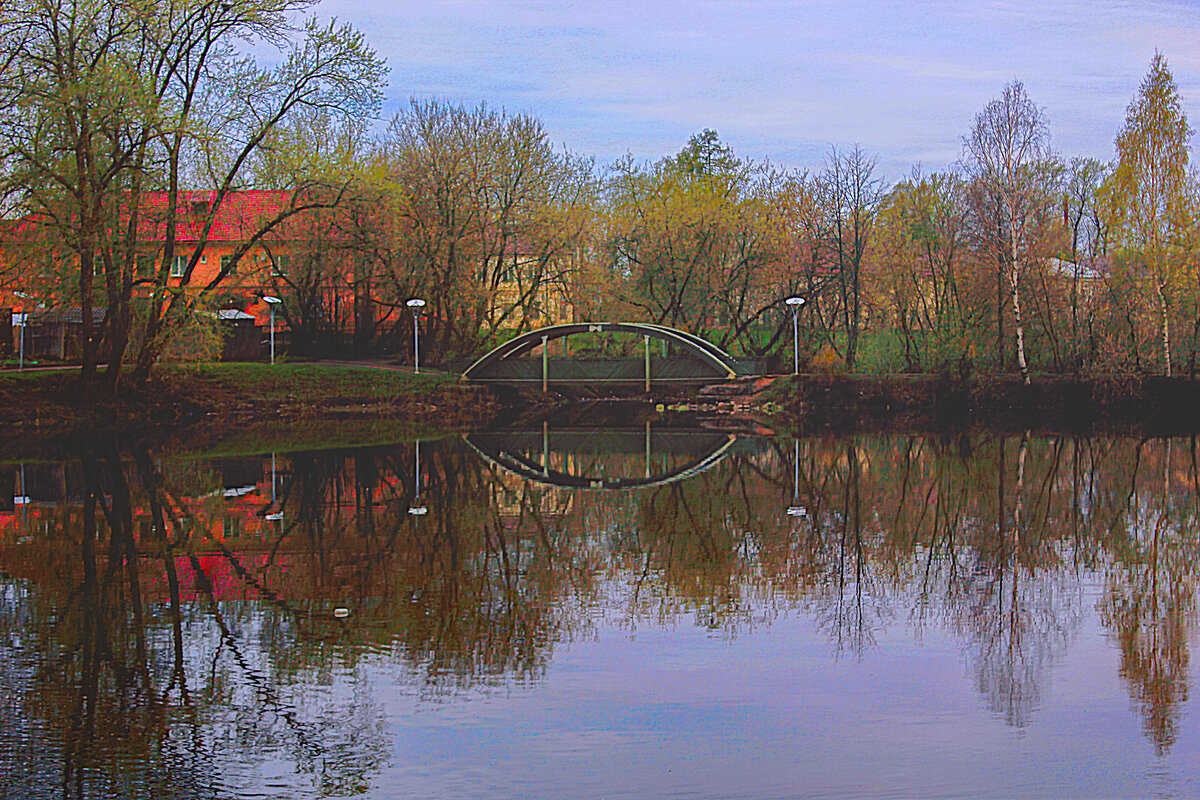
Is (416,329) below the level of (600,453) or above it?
above

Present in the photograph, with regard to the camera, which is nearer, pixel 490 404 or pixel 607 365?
pixel 490 404

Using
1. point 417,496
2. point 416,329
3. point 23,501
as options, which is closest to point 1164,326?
point 416,329

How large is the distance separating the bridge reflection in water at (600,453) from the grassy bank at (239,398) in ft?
20.1

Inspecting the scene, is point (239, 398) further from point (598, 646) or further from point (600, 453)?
point (598, 646)

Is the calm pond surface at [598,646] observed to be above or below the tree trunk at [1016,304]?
below

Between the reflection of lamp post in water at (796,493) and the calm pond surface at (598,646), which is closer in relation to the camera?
the calm pond surface at (598,646)

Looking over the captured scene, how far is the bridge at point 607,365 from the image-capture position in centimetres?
3975

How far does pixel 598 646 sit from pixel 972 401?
30392 millimetres

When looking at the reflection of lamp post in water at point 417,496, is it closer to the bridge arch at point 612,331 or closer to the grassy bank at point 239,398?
the grassy bank at point 239,398

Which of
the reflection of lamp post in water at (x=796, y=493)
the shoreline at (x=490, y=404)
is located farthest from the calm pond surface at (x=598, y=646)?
the shoreline at (x=490, y=404)

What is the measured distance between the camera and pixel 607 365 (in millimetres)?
42625

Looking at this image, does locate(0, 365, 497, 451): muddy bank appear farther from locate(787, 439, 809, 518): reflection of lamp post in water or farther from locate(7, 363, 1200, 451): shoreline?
locate(787, 439, 809, 518): reflection of lamp post in water

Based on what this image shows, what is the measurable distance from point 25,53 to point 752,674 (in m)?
28.1

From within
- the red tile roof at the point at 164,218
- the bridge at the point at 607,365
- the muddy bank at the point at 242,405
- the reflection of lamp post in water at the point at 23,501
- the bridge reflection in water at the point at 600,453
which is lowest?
the reflection of lamp post in water at the point at 23,501
